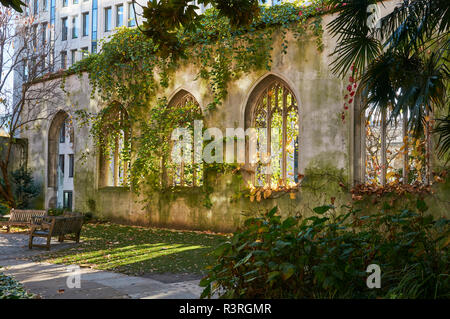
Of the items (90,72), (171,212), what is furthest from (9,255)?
(90,72)

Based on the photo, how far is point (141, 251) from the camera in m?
9.72

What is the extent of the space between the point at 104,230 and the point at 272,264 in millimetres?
11328

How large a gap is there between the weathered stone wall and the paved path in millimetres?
5055

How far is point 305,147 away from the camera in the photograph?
38.3 ft

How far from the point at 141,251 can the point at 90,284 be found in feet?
11.3

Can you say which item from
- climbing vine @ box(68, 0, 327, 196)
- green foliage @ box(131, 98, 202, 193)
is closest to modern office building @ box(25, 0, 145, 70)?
climbing vine @ box(68, 0, 327, 196)

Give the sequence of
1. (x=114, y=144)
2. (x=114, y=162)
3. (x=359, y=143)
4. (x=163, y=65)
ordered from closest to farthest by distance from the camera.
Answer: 1. (x=359, y=143)
2. (x=163, y=65)
3. (x=114, y=144)
4. (x=114, y=162)

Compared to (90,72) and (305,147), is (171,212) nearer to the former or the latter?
(305,147)

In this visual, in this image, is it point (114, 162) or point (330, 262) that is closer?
point (330, 262)

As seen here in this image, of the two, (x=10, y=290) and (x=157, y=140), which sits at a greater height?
(x=157, y=140)

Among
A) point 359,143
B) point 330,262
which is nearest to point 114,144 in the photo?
point 359,143

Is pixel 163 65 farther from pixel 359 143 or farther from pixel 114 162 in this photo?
pixel 359 143

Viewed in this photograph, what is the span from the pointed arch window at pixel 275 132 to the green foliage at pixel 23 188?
10.6m

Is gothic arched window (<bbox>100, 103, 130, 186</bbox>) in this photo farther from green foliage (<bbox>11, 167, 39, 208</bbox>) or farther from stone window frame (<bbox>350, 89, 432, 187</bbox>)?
stone window frame (<bbox>350, 89, 432, 187</bbox>)
